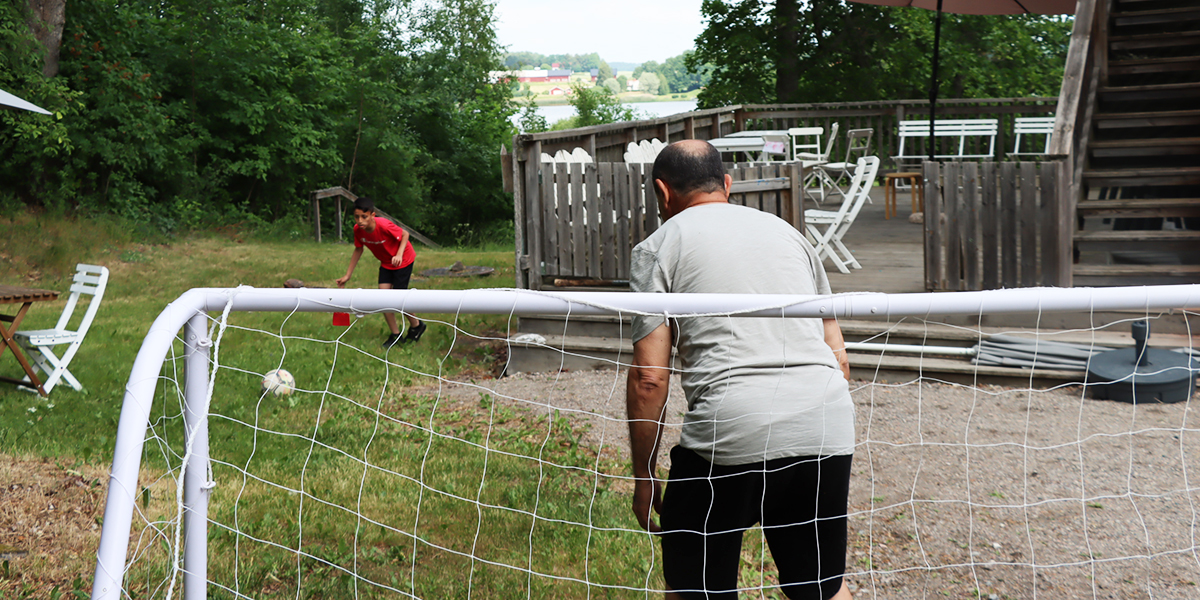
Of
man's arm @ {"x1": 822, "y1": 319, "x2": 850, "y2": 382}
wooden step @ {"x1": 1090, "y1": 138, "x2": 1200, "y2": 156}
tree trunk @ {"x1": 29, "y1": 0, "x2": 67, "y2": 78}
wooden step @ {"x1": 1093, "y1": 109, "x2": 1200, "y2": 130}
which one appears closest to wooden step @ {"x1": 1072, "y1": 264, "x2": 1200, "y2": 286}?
wooden step @ {"x1": 1090, "y1": 138, "x2": 1200, "y2": 156}

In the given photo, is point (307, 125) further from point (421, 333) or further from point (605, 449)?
point (605, 449)

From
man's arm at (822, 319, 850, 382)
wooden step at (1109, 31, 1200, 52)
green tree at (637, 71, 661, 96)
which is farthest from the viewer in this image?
green tree at (637, 71, 661, 96)

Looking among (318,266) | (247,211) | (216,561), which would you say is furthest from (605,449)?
(247,211)

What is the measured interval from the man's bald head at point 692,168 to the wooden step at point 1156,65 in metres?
8.16

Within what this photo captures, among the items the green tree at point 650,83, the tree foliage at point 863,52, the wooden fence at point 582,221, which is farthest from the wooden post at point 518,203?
the green tree at point 650,83

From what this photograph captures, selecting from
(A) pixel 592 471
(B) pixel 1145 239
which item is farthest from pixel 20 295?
(B) pixel 1145 239

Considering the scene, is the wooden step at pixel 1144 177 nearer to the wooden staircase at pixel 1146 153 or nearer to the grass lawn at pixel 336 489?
the wooden staircase at pixel 1146 153

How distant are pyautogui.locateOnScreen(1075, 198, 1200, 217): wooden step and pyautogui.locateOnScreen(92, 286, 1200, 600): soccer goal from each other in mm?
1221

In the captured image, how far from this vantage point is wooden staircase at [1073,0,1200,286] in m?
7.15

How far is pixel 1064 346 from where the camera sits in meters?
6.31

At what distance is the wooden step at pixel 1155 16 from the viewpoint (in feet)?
29.8

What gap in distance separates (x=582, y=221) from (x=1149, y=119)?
17.6ft

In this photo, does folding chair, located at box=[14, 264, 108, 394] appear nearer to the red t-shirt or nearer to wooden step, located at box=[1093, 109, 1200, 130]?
the red t-shirt

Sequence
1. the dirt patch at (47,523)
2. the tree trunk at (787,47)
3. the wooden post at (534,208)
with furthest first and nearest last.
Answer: the tree trunk at (787,47)
the wooden post at (534,208)
the dirt patch at (47,523)
